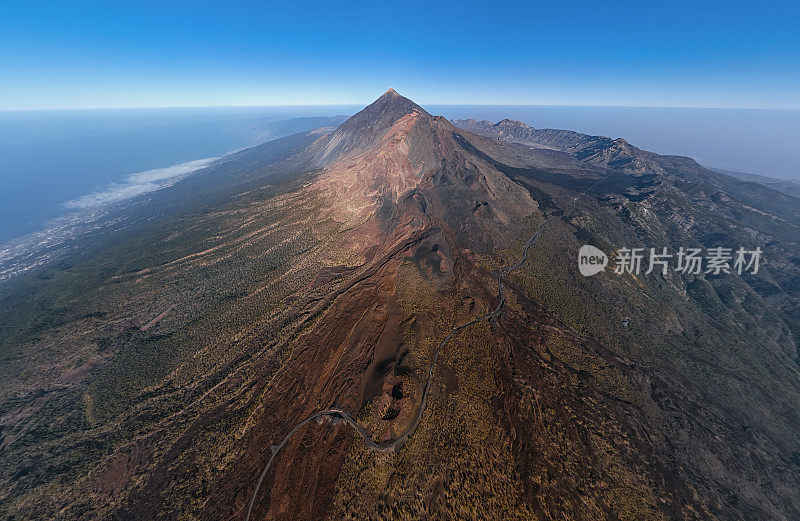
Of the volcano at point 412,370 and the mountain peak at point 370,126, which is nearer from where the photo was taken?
the volcano at point 412,370

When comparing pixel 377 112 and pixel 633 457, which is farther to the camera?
pixel 377 112

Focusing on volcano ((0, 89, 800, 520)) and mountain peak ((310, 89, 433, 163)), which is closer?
volcano ((0, 89, 800, 520))

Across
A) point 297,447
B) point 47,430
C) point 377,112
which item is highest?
point 377,112

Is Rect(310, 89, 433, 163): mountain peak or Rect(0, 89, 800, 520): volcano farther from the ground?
Rect(310, 89, 433, 163): mountain peak

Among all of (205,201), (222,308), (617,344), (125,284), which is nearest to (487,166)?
(617,344)

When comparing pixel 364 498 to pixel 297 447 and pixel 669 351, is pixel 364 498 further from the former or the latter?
pixel 669 351

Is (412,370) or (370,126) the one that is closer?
(412,370)

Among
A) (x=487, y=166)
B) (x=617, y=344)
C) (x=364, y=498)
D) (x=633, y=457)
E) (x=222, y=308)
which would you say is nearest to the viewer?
(x=364, y=498)

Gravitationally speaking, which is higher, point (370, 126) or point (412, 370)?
point (370, 126)
